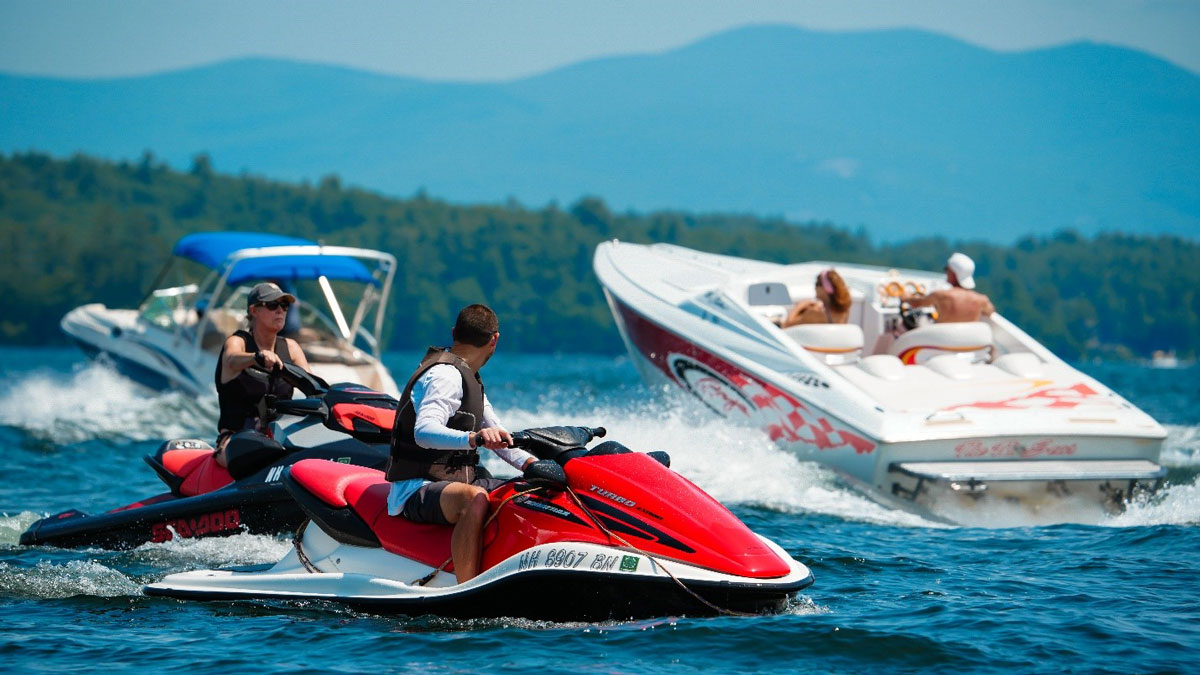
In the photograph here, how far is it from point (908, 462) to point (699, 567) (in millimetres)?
4212

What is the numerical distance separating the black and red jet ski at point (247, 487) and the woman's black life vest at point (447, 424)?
4.13 ft

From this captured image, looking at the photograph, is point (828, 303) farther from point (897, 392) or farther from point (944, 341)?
point (897, 392)

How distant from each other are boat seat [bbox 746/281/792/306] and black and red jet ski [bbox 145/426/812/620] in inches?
278

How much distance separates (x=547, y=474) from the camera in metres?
5.82

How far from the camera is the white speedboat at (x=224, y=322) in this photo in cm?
1541

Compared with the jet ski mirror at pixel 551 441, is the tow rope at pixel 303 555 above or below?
below

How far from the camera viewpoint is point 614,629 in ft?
19.2

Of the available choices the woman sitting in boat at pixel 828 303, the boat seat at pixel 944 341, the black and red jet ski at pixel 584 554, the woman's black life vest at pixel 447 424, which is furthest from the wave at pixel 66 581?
the boat seat at pixel 944 341

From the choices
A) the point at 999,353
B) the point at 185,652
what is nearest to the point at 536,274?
the point at 999,353

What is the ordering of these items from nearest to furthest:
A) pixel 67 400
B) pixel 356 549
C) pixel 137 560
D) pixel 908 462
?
pixel 356 549, pixel 137 560, pixel 908 462, pixel 67 400

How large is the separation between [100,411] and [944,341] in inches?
395

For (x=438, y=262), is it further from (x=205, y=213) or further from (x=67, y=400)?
(x=67, y=400)

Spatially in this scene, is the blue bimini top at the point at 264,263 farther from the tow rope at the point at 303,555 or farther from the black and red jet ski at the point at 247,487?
the tow rope at the point at 303,555

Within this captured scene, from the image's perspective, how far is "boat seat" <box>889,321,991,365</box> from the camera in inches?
443
